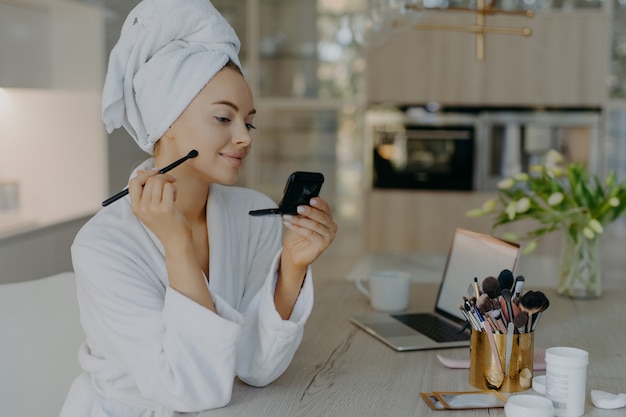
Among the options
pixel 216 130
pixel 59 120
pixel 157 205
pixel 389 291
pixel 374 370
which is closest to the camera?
pixel 157 205

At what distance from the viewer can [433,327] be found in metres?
1.76

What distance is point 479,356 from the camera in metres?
1.34

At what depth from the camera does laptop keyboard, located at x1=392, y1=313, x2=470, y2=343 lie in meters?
1.67

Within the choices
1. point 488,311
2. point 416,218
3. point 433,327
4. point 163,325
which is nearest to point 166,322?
point 163,325

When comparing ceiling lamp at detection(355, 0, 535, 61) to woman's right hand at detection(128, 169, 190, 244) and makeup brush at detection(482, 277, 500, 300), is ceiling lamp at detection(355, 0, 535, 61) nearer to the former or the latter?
makeup brush at detection(482, 277, 500, 300)

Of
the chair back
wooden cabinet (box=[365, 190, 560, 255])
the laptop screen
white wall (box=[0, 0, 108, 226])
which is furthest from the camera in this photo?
wooden cabinet (box=[365, 190, 560, 255])

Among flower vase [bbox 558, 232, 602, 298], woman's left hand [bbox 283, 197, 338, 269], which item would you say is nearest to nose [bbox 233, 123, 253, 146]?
woman's left hand [bbox 283, 197, 338, 269]

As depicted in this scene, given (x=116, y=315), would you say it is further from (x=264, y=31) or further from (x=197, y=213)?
(x=264, y=31)

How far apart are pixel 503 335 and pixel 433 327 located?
1.47 ft

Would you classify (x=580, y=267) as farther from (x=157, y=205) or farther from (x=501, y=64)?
(x=501, y=64)

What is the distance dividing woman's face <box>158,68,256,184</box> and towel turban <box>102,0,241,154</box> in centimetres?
2

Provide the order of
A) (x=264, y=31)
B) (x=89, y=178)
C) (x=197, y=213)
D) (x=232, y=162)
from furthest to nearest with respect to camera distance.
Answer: (x=264, y=31) < (x=89, y=178) < (x=197, y=213) < (x=232, y=162)

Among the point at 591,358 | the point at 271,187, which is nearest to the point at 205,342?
the point at 591,358

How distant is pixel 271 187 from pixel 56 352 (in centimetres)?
342
